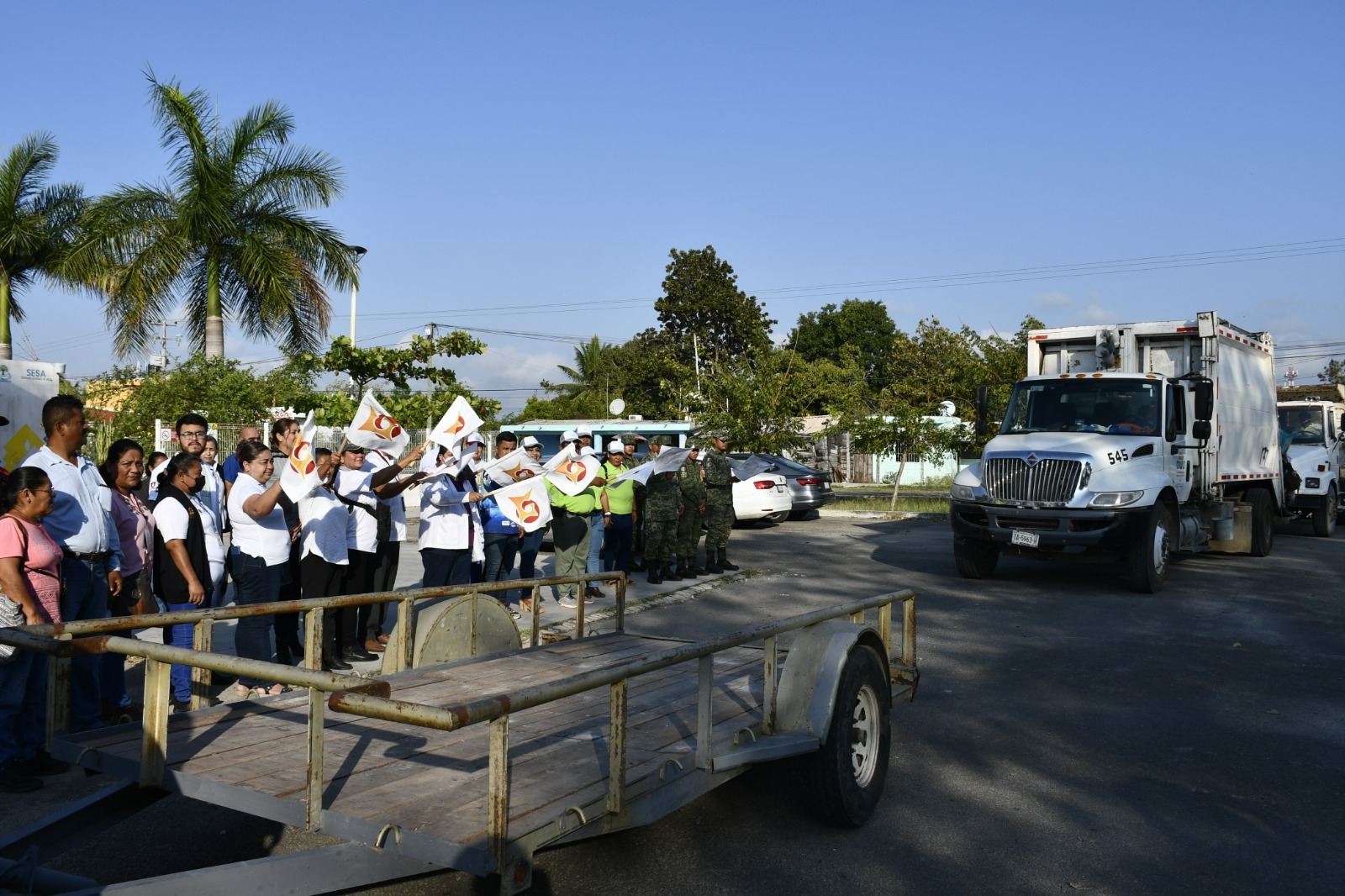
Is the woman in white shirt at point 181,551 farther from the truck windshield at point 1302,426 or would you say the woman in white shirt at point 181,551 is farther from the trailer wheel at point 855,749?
the truck windshield at point 1302,426

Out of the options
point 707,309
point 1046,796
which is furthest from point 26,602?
point 707,309

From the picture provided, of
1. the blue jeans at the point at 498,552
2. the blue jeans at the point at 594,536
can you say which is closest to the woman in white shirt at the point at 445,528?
the blue jeans at the point at 498,552

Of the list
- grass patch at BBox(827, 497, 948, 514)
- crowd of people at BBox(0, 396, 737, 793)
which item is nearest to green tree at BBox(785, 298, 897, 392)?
grass patch at BBox(827, 497, 948, 514)

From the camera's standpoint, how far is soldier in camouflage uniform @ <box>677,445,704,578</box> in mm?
13562

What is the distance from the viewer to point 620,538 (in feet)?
43.2

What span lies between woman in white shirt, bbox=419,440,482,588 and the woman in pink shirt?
11.6 ft

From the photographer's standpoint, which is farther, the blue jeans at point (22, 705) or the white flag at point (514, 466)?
the white flag at point (514, 466)

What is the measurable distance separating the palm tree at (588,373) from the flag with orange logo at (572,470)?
50.3 metres

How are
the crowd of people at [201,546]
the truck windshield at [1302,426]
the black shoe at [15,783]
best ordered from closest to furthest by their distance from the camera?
1. the black shoe at [15,783]
2. the crowd of people at [201,546]
3. the truck windshield at [1302,426]

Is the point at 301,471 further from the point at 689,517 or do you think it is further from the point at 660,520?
the point at 689,517

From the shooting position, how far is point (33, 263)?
2078 cm

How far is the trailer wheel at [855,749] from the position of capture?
15.2 feet

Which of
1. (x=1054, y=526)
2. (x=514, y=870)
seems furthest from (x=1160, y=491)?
(x=514, y=870)

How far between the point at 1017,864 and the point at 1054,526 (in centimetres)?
818
